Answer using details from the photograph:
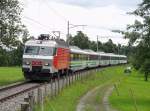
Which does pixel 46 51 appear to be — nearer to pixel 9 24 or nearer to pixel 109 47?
pixel 9 24

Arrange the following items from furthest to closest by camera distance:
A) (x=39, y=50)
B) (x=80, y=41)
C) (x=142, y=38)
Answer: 1. (x=80, y=41)
2. (x=39, y=50)
3. (x=142, y=38)

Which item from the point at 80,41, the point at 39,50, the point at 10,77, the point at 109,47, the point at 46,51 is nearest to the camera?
the point at 46,51

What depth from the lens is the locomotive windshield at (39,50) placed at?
45.4 m

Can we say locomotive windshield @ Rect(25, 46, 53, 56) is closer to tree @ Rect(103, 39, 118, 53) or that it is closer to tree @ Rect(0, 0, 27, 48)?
tree @ Rect(0, 0, 27, 48)

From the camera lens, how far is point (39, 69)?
4456 centimetres

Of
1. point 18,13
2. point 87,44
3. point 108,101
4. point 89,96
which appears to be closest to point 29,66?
point 18,13

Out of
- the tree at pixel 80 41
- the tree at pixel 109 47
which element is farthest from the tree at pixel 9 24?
the tree at pixel 109 47

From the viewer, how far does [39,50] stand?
4569 centimetres

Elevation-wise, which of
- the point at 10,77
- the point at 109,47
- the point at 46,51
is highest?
the point at 109,47

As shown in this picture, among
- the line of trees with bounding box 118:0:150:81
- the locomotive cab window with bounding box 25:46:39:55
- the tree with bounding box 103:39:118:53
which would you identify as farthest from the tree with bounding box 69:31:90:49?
the line of trees with bounding box 118:0:150:81

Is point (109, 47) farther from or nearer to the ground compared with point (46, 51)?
farther from the ground

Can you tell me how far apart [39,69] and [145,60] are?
12990mm

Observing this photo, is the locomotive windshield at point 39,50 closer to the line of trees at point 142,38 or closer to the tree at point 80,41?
the line of trees at point 142,38

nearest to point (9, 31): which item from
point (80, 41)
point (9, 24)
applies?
point (9, 24)
